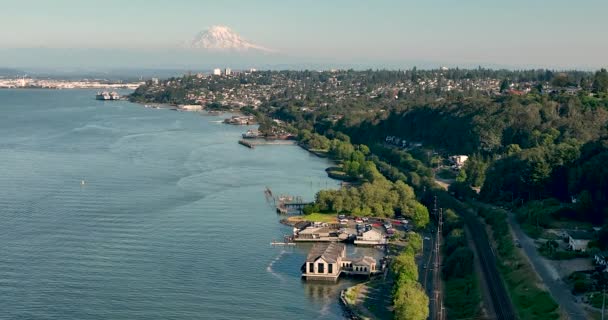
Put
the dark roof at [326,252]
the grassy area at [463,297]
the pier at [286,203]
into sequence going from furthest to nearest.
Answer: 1. the pier at [286,203]
2. the dark roof at [326,252]
3. the grassy area at [463,297]

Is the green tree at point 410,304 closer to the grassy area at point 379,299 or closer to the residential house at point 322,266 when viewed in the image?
the grassy area at point 379,299

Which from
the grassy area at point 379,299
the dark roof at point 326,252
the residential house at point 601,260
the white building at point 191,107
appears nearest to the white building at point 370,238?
the dark roof at point 326,252

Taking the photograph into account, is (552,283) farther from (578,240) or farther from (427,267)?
(427,267)

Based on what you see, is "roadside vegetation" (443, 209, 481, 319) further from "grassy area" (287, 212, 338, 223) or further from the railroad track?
"grassy area" (287, 212, 338, 223)

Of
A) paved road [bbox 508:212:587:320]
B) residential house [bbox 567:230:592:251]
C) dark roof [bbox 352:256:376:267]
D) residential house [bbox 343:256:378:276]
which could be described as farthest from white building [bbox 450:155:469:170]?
residential house [bbox 343:256:378:276]

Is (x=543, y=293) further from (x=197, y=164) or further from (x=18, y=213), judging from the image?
(x=197, y=164)

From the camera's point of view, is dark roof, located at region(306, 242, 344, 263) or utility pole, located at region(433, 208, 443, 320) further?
dark roof, located at region(306, 242, 344, 263)

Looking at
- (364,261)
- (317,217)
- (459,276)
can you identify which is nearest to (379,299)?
(364,261)
